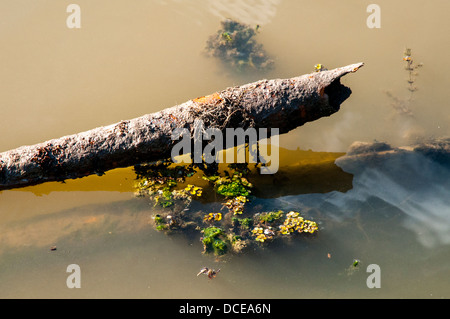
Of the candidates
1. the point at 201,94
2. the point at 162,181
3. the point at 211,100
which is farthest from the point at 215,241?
the point at 201,94

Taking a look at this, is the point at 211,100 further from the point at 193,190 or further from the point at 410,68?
the point at 410,68

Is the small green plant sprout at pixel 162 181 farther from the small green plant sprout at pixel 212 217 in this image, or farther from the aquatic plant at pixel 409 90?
the aquatic plant at pixel 409 90

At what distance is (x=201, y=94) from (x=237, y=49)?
1.28m

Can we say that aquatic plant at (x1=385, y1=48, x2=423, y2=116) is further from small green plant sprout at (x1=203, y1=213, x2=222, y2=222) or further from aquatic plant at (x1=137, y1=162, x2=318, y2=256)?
small green plant sprout at (x1=203, y1=213, x2=222, y2=222)

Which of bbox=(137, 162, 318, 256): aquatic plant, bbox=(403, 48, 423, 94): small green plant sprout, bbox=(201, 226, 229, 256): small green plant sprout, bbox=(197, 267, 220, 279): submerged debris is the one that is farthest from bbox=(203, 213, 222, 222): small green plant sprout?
bbox=(403, 48, 423, 94): small green plant sprout

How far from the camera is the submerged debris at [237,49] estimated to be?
23.2 feet

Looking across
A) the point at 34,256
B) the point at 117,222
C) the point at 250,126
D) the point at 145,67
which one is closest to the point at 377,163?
the point at 250,126

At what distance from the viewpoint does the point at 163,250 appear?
4.91 m

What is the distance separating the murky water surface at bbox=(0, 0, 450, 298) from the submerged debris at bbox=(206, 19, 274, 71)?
0.63ft

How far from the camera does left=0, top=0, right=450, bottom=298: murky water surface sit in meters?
4.68

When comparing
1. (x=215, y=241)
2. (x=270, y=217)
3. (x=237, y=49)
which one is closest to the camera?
(x=215, y=241)

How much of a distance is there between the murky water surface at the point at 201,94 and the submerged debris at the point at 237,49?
0.63 ft

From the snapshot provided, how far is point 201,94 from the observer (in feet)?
21.8

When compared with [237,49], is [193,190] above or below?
below
